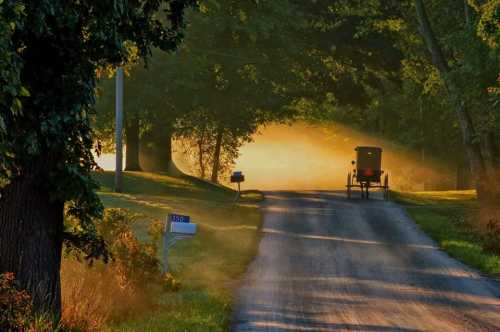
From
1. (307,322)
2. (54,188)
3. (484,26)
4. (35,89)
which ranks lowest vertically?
(307,322)

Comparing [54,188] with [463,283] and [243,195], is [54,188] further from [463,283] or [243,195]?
[243,195]

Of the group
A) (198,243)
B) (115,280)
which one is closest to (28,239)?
(115,280)

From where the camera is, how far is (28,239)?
44.9ft

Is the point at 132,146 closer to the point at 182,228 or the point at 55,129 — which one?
the point at 182,228

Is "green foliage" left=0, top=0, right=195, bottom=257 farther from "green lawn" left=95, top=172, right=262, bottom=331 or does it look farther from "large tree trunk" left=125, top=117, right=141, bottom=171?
"large tree trunk" left=125, top=117, right=141, bottom=171

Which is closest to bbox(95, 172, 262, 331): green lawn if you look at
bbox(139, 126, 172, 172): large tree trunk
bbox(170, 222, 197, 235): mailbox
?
bbox(170, 222, 197, 235): mailbox

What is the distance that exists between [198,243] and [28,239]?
1557 cm

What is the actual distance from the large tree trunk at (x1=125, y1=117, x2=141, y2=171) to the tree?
38299mm

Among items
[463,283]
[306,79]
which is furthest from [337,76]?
[463,283]

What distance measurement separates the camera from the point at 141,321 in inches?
636

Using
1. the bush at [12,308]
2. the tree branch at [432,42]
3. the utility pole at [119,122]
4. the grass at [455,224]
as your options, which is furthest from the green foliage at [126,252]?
the tree branch at [432,42]

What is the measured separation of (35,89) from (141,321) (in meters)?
5.07

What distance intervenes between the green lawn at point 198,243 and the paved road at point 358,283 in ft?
1.81

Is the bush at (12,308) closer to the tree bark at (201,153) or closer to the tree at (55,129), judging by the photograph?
the tree at (55,129)
